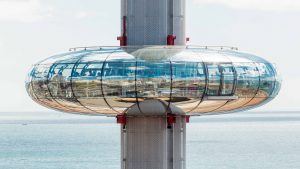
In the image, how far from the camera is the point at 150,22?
101ft

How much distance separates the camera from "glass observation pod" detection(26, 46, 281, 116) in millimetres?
28719

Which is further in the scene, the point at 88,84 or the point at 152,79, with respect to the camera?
the point at 88,84

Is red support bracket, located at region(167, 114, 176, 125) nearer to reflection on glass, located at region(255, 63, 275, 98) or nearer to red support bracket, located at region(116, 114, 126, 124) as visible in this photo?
red support bracket, located at region(116, 114, 126, 124)

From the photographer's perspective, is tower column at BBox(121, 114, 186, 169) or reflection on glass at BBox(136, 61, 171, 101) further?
tower column at BBox(121, 114, 186, 169)

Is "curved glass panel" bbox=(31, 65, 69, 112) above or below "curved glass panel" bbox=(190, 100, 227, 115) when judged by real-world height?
above

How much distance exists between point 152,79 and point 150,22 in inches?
112

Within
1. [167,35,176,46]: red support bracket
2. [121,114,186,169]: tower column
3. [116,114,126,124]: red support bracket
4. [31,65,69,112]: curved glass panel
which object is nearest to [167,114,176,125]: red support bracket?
[121,114,186,169]: tower column

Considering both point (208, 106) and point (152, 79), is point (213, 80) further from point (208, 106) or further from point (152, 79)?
point (152, 79)

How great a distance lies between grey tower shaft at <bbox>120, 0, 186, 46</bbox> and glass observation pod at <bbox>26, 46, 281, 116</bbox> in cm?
138

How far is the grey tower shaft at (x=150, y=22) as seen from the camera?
30.9 meters

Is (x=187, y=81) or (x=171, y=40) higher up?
(x=171, y=40)

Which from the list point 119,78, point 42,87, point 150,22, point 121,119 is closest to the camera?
point 119,78

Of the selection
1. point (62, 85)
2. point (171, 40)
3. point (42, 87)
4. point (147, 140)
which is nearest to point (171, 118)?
point (147, 140)

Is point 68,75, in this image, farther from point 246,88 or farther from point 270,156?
point 270,156
